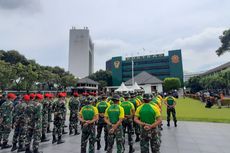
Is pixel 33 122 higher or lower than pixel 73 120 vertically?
higher

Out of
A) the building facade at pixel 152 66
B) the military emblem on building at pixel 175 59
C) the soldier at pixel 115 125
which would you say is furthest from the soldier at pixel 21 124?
the military emblem on building at pixel 175 59

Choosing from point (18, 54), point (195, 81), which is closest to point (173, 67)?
point (195, 81)

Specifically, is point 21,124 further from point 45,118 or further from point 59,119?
point 45,118

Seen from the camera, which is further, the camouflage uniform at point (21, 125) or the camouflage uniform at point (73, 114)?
the camouflage uniform at point (73, 114)

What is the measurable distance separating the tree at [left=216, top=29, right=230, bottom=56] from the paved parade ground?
113 feet

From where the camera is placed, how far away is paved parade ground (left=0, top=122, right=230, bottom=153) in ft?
21.4

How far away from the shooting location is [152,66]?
8450 cm

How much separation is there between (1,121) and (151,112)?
20.0 feet

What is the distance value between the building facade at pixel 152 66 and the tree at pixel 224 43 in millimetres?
36340

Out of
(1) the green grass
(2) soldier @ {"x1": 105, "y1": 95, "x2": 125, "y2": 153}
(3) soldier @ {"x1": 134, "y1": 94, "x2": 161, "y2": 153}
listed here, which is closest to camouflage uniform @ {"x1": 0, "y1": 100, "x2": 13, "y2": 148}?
(2) soldier @ {"x1": 105, "y1": 95, "x2": 125, "y2": 153}

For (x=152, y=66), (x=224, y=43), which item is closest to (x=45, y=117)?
(x=224, y=43)

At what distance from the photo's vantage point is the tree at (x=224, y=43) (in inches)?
1470

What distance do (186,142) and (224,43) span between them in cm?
3806

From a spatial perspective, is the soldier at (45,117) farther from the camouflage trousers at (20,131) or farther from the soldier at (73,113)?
the camouflage trousers at (20,131)
